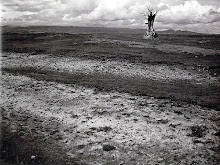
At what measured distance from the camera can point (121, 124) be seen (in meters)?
6.79

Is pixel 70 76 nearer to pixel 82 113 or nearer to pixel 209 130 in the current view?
pixel 82 113

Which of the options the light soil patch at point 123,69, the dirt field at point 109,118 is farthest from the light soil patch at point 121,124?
the light soil patch at point 123,69

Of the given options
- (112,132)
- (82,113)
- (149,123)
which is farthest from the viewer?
(82,113)

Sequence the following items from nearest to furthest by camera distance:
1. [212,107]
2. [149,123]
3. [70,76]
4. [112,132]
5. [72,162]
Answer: [72,162]
[112,132]
[149,123]
[212,107]
[70,76]

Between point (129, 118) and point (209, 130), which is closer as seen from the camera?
point (209, 130)

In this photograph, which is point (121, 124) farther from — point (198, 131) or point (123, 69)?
point (123, 69)

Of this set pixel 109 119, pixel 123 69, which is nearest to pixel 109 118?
pixel 109 119

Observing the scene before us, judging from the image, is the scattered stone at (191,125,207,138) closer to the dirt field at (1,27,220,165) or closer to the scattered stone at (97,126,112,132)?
the dirt field at (1,27,220,165)

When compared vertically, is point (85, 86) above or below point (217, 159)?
above

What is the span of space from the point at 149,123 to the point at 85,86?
4535mm

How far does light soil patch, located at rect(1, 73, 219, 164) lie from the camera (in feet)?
17.4

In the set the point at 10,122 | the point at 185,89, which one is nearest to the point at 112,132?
the point at 10,122

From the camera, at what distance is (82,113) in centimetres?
756

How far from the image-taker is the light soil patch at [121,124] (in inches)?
209
